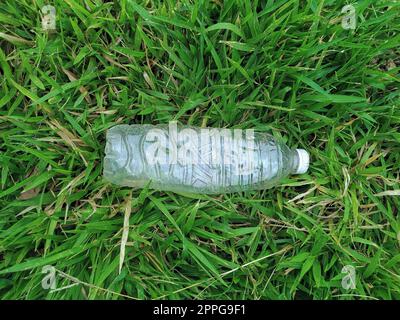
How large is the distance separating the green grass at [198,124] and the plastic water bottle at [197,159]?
42 mm

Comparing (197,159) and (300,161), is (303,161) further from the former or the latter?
(197,159)

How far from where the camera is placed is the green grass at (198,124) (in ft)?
4.72

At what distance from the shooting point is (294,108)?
4.92 ft

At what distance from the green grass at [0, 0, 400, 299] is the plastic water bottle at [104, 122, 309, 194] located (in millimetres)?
42

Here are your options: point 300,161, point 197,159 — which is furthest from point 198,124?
point 300,161

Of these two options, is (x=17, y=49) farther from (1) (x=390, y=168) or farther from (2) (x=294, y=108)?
(1) (x=390, y=168)

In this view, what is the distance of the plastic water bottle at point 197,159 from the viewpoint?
1.49 m

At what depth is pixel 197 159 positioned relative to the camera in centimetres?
153

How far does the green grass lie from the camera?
1.44 m

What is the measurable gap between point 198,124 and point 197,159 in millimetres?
129

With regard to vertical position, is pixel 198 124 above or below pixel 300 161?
above

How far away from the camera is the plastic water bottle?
4.88ft
